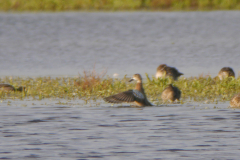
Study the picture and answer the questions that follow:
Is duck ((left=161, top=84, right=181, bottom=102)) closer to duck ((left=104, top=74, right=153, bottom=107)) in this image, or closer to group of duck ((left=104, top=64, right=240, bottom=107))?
group of duck ((left=104, top=64, right=240, bottom=107))

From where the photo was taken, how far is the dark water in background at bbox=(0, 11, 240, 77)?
2522 centimetres

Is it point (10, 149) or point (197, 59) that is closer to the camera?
point (10, 149)

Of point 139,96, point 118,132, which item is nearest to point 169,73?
point 139,96

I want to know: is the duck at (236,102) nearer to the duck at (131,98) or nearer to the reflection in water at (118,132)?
the reflection in water at (118,132)

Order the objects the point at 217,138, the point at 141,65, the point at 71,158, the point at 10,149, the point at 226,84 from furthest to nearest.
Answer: the point at 141,65
the point at 226,84
the point at 217,138
the point at 10,149
the point at 71,158

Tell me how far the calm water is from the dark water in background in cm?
4

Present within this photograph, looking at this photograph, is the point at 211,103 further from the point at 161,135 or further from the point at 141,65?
the point at 141,65

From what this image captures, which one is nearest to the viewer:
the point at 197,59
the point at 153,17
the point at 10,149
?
the point at 10,149

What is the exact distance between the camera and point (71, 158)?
9820 mm

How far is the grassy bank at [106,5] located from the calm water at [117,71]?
1.02m

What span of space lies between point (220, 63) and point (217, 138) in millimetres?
15091

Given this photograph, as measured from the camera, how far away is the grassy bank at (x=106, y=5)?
58053 millimetres

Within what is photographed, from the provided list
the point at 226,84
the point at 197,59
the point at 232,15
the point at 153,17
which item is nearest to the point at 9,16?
the point at 153,17

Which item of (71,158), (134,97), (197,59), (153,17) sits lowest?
(71,158)
